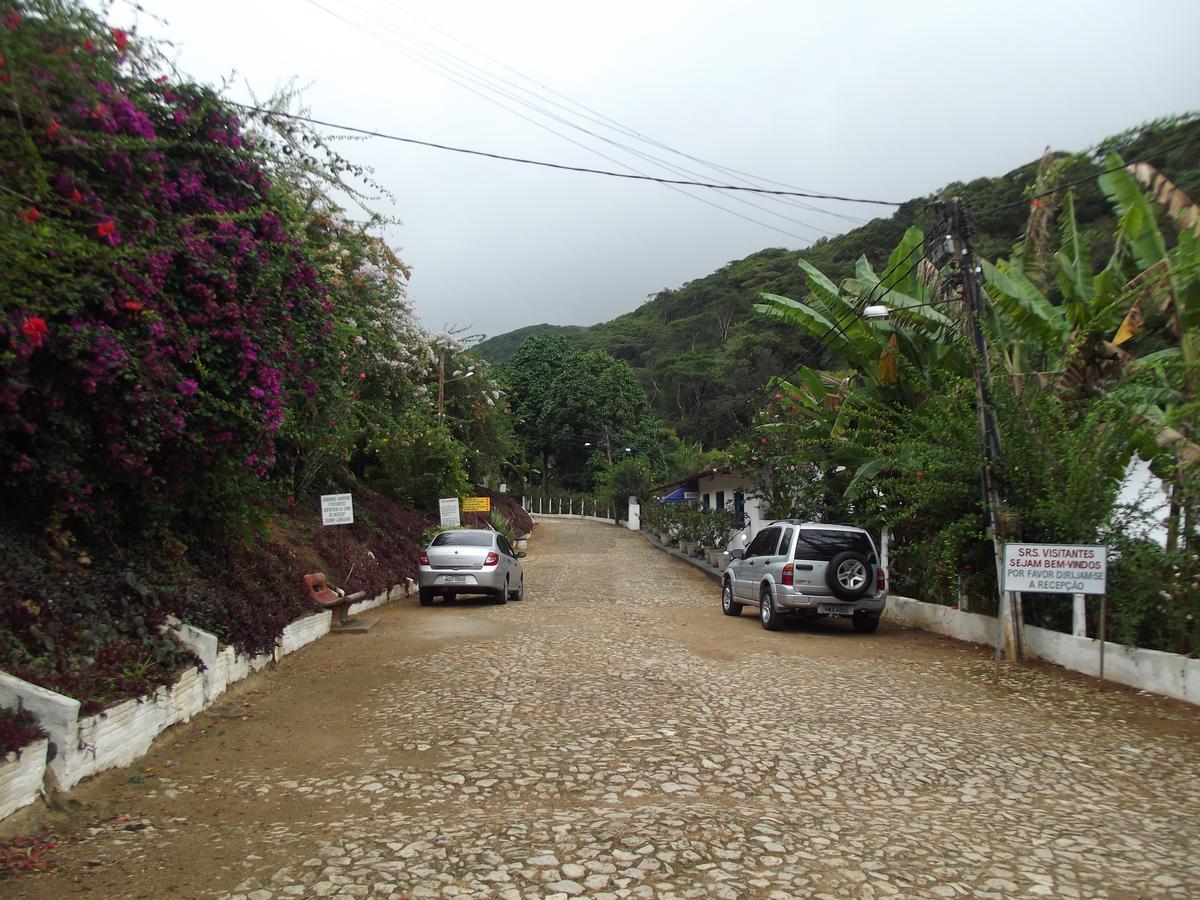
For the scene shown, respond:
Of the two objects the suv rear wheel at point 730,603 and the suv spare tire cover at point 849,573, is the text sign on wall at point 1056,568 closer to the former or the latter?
the suv spare tire cover at point 849,573

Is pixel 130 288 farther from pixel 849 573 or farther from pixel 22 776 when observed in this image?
pixel 849 573

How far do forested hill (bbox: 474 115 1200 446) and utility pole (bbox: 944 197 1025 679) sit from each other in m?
13.9

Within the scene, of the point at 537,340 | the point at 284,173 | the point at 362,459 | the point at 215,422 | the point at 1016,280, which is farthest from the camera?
the point at 537,340

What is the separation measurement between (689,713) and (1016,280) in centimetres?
933

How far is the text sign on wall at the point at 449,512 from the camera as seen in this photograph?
23289 millimetres

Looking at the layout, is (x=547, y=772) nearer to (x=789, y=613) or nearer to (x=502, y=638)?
(x=502, y=638)

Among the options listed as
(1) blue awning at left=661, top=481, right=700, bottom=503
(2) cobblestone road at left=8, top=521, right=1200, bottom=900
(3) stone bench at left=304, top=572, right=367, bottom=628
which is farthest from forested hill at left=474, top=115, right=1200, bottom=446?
(2) cobblestone road at left=8, top=521, right=1200, bottom=900

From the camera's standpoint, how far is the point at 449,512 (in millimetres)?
A: 23531

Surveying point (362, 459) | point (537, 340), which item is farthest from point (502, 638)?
point (537, 340)

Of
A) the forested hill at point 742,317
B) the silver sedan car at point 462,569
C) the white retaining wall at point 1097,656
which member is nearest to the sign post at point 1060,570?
the white retaining wall at point 1097,656

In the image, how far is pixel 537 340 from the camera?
75.4 m

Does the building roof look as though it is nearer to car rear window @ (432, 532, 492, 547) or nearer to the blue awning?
the blue awning

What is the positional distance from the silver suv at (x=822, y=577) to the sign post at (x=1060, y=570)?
335cm

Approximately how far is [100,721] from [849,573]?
1037 cm
